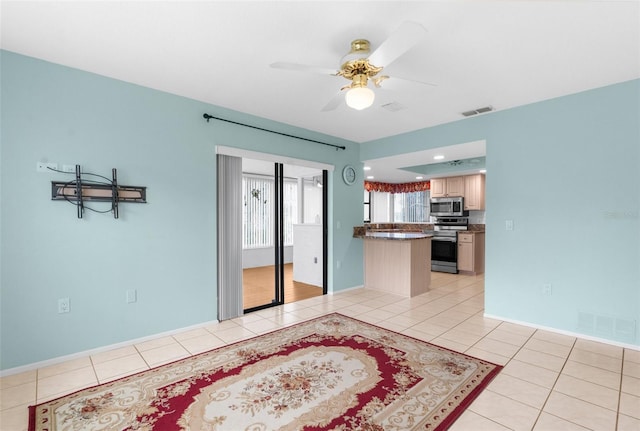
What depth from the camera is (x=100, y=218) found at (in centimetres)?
270

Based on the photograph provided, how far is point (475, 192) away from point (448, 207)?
641mm

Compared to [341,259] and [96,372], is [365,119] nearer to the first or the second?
[341,259]

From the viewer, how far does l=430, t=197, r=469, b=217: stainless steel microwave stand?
→ 6723 mm

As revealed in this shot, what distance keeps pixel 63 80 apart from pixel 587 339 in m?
5.45

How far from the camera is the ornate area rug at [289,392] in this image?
1.79 m

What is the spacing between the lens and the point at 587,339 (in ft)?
9.87

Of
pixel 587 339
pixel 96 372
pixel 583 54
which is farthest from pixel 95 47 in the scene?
pixel 587 339

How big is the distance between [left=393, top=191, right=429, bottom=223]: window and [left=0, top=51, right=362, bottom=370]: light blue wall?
6.02m

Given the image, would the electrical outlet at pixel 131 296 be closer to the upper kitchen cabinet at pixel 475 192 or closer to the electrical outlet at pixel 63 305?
the electrical outlet at pixel 63 305

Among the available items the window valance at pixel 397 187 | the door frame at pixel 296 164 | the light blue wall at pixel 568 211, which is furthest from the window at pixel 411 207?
the light blue wall at pixel 568 211

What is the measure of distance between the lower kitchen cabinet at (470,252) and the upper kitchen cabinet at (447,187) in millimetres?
1017

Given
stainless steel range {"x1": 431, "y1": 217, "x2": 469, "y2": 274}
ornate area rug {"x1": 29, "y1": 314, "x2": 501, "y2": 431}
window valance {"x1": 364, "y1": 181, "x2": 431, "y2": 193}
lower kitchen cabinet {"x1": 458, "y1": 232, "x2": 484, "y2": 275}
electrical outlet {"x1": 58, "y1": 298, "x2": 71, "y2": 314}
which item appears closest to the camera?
ornate area rug {"x1": 29, "y1": 314, "x2": 501, "y2": 431}

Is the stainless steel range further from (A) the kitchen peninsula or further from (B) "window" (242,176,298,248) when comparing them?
(B) "window" (242,176,298,248)

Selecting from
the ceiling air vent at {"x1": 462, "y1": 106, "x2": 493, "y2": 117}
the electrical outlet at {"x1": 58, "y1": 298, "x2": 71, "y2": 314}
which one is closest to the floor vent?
the ceiling air vent at {"x1": 462, "y1": 106, "x2": 493, "y2": 117}
